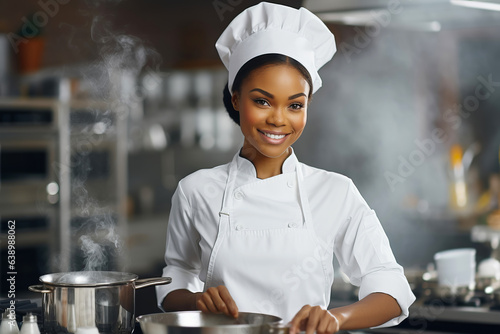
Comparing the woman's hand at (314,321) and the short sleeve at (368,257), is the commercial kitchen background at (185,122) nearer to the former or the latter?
the short sleeve at (368,257)

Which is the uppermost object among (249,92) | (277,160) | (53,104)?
(53,104)

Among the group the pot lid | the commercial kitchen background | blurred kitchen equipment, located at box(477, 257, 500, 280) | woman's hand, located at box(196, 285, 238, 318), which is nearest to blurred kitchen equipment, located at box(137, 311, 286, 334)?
woman's hand, located at box(196, 285, 238, 318)

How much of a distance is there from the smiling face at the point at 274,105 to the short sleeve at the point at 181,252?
250mm

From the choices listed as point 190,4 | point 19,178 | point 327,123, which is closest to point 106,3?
point 190,4

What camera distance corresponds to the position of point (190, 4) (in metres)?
5.68

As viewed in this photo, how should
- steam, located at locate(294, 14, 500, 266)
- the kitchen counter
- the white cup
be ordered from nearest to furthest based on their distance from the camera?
the kitchen counter < the white cup < steam, located at locate(294, 14, 500, 266)

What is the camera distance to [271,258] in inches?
56.9

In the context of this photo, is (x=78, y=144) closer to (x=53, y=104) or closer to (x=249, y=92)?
(x=53, y=104)

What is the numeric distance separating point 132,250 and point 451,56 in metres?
2.71

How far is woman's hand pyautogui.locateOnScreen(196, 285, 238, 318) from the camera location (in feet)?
4.15

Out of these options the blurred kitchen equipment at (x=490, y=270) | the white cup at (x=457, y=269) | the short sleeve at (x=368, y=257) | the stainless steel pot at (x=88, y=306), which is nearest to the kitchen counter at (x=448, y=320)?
the white cup at (x=457, y=269)

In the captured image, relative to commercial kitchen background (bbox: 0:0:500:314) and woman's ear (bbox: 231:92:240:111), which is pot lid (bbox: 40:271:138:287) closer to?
woman's ear (bbox: 231:92:240:111)

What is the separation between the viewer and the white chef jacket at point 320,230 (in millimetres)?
1438

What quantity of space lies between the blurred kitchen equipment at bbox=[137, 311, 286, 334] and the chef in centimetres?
18
